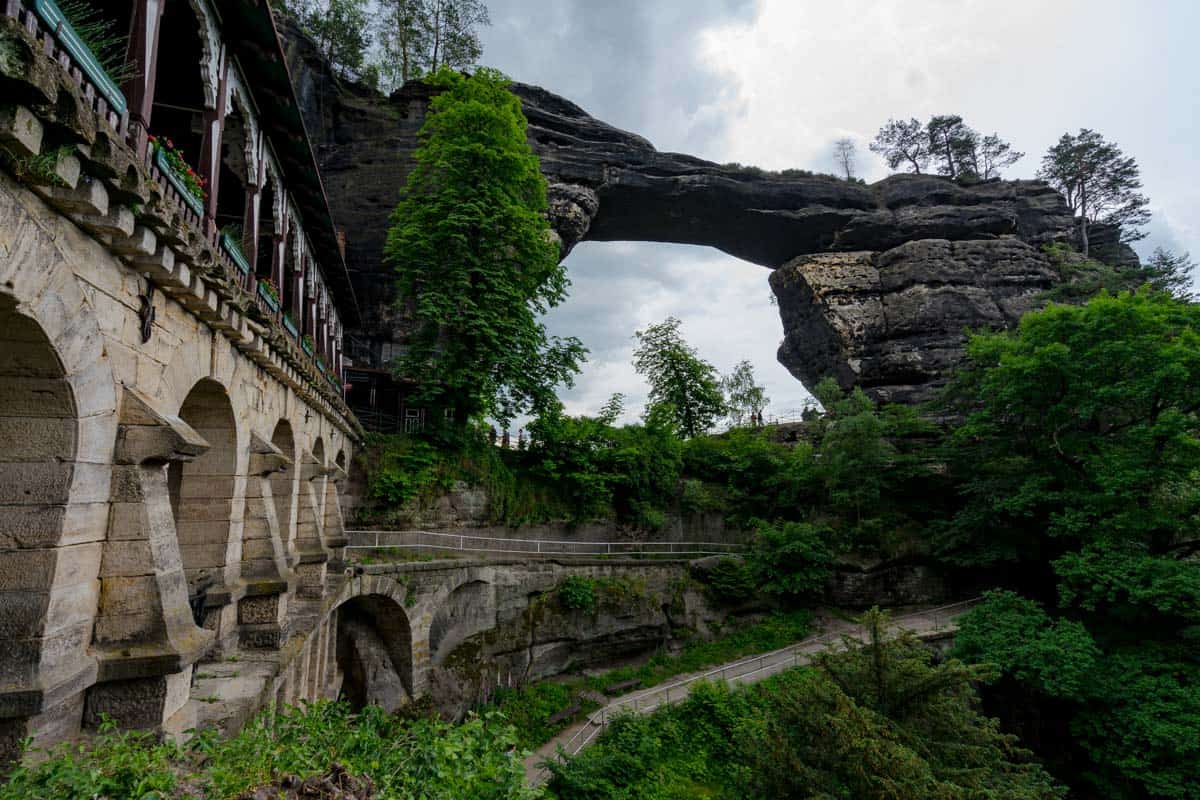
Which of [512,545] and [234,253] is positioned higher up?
[234,253]

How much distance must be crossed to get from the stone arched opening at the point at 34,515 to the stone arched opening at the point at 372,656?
31.7 ft

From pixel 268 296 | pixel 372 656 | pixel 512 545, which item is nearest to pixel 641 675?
pixel 512 545

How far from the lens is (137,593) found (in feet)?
13.6

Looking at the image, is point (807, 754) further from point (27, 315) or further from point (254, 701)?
point (27, 315)

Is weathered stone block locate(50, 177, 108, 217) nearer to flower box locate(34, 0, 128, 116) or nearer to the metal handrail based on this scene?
flower box locate(34, 0, 128, 116)

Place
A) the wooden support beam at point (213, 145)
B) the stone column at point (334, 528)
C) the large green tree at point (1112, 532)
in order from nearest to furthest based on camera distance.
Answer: the wooden support beam at point (213, 145)
the stone column at point (334, 528)
the large green tree at point (1112, 532)

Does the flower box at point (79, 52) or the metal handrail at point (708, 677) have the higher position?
the flower box at point (79, 52)

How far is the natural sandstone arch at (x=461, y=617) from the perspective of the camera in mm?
13516

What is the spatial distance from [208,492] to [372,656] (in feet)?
26.3

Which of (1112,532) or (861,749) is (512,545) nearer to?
(861,749)

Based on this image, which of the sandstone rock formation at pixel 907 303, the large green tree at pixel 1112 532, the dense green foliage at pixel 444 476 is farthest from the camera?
the sandstone rock formation at pixel 907 303

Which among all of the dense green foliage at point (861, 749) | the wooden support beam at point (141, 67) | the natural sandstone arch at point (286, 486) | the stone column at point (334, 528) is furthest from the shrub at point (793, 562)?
the wooden support beam at point (141, 67)

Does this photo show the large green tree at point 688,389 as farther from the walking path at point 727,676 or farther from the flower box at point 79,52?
the flower box at point 79,52

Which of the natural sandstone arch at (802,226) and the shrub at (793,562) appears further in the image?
the natural sandstone arch at (802,226)
